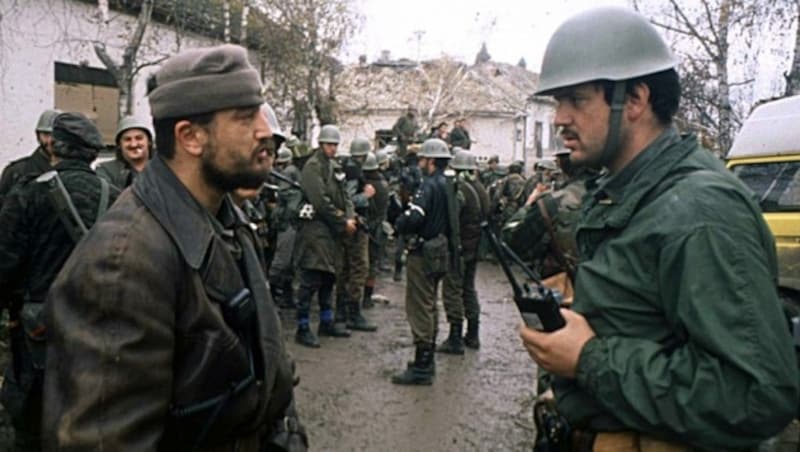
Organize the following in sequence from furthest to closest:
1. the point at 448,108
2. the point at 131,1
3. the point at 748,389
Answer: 1. the point at 448,108
2. the point at 131,1
3. the point at 748,389

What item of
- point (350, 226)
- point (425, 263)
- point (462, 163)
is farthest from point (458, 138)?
point (425, 263)

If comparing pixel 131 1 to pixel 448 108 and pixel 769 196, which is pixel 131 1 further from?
pixel 448 108

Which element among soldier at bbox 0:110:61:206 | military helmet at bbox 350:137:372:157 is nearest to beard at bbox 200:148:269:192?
soldier at bbox 0:110:61:206

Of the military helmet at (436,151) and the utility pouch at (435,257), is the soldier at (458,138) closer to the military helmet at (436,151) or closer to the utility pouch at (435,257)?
the military helmet at (436,151)

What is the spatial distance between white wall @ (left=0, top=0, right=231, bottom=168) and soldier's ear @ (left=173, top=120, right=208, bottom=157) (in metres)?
10.7

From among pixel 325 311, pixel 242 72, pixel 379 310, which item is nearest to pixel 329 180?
pixel 325 311

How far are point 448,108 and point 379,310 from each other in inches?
898

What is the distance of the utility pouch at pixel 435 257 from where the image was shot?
6738 mm

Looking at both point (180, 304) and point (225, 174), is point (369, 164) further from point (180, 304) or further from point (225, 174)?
point (180, 304)

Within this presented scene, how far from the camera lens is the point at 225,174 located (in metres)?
1.98

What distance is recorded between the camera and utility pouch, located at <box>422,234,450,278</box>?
6738 mm

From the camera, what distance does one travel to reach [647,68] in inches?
79.0

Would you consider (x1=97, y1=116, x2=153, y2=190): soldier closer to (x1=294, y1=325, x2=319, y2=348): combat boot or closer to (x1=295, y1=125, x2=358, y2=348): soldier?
(x1=295, y1=125, x2=358, y2=348): soldier

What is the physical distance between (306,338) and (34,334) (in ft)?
14.8
